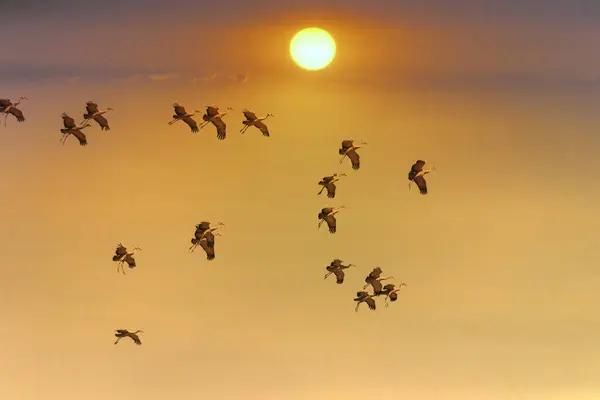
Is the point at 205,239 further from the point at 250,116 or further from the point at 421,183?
the point at 421,183

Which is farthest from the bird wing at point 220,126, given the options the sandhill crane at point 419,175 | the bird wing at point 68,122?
the sandhill crane at point 419,175

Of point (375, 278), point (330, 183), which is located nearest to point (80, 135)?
point (330, 183)

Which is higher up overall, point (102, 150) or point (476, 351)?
point (102, 150)

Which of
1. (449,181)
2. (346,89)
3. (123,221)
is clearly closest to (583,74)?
(449,181)

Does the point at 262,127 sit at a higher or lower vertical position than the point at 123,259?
higher

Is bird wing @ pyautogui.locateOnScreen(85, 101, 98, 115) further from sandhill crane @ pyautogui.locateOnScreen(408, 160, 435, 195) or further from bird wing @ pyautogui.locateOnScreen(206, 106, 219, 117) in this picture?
sandhill crane @ pyautogui.locateOnScreen(408, 160, 435, 195)

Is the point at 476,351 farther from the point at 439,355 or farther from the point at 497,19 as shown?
the point at 497,19
